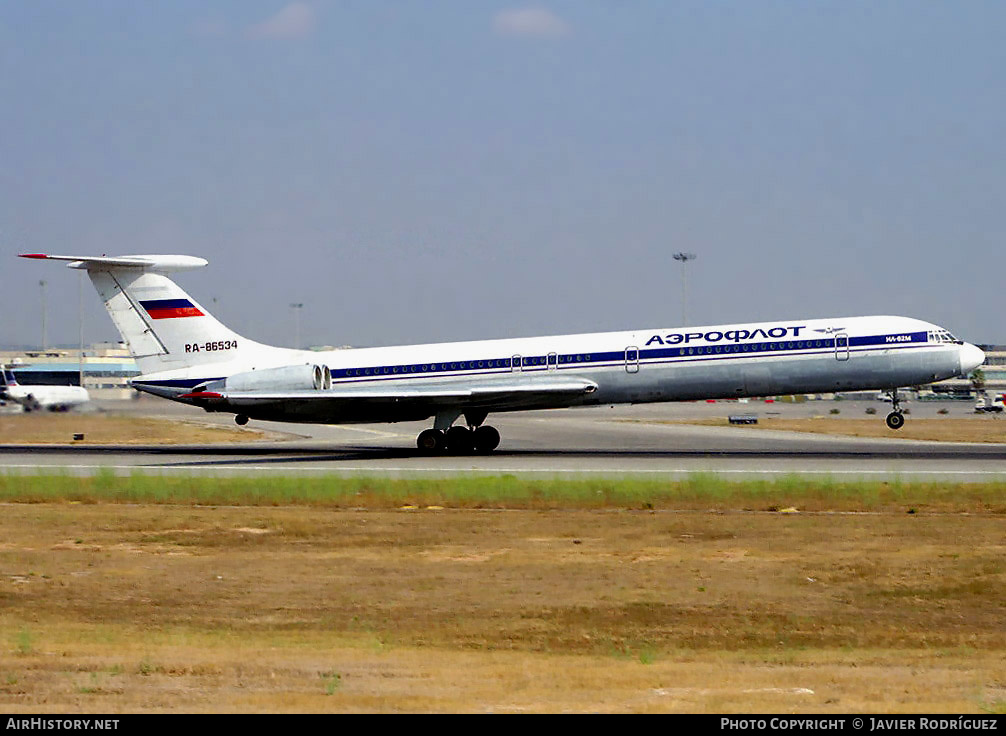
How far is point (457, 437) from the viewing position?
4203 centimetres

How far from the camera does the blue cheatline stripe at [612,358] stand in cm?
3906

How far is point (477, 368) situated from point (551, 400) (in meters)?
2.90

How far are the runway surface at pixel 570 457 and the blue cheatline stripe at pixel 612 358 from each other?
2.89 m

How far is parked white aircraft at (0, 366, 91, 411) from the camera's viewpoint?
149ft

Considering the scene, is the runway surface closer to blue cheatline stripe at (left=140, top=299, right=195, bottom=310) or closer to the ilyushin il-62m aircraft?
the ilyushin il-62m aircraft

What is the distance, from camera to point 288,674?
35.5 ft

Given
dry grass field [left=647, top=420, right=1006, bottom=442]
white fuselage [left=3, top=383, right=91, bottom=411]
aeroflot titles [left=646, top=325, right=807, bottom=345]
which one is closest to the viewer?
aeroflot titles [left=646, top=325, right=807, bottom=345]

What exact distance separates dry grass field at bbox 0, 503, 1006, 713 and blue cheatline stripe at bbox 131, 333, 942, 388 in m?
15.4

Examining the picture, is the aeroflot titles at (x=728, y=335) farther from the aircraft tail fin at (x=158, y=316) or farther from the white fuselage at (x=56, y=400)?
the white fuselage at (x=56, y=400)

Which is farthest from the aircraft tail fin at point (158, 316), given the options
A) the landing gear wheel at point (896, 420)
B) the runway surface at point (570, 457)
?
the landing gear wheel at point (896, 420)

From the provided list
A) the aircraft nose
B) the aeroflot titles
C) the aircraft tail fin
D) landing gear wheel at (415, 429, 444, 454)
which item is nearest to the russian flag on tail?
the aircraft tail fin

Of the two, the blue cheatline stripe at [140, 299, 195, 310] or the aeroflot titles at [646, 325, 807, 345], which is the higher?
the blue cheatline stripe at [140, 299, 195, 310]

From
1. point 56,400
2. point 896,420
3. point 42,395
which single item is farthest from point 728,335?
point 42,395

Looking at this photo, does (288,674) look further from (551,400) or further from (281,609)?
(551,400)
